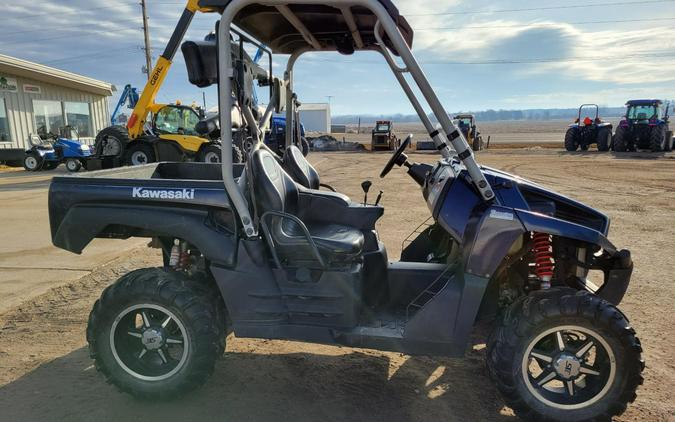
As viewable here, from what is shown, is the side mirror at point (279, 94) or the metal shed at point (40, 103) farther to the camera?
the metal shed at point (40, 103)

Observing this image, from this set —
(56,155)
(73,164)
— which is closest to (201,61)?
(73,164)

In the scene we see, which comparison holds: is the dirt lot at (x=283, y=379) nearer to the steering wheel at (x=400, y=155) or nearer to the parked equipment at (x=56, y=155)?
the steering wheel at (x=400, y=155)

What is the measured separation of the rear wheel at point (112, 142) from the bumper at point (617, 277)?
45.2 feet

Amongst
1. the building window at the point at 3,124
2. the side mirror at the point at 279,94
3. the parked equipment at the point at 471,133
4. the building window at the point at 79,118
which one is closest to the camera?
the side mirror at the point at 279,94

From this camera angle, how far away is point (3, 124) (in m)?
18.9

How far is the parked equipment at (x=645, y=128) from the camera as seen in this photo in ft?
69.3

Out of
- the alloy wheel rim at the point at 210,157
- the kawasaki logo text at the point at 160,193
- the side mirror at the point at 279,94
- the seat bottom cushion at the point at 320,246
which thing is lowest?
the alloy wheel rim at the point at 210,157

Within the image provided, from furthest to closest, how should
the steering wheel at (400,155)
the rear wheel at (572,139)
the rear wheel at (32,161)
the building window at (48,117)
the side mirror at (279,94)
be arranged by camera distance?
the rear wheel at (572,139)
the building window at (48,117)
the rear wheel at (32,161)
the side mirror at (279,94)
the steering wheel at (400,155)

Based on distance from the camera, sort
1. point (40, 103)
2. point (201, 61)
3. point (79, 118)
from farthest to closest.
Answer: point (79, 118) < point (40, 103) < point (201, 61)

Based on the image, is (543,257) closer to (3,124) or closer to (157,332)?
(157,332)

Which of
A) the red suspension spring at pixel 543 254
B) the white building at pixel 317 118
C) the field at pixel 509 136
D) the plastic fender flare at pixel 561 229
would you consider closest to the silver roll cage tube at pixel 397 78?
the plastic fender flare at pixel 561 229

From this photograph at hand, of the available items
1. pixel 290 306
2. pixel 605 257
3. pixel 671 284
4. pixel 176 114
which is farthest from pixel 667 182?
pixel 176 114

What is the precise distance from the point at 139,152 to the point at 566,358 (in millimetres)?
13587

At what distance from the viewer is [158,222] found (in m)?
2.82
